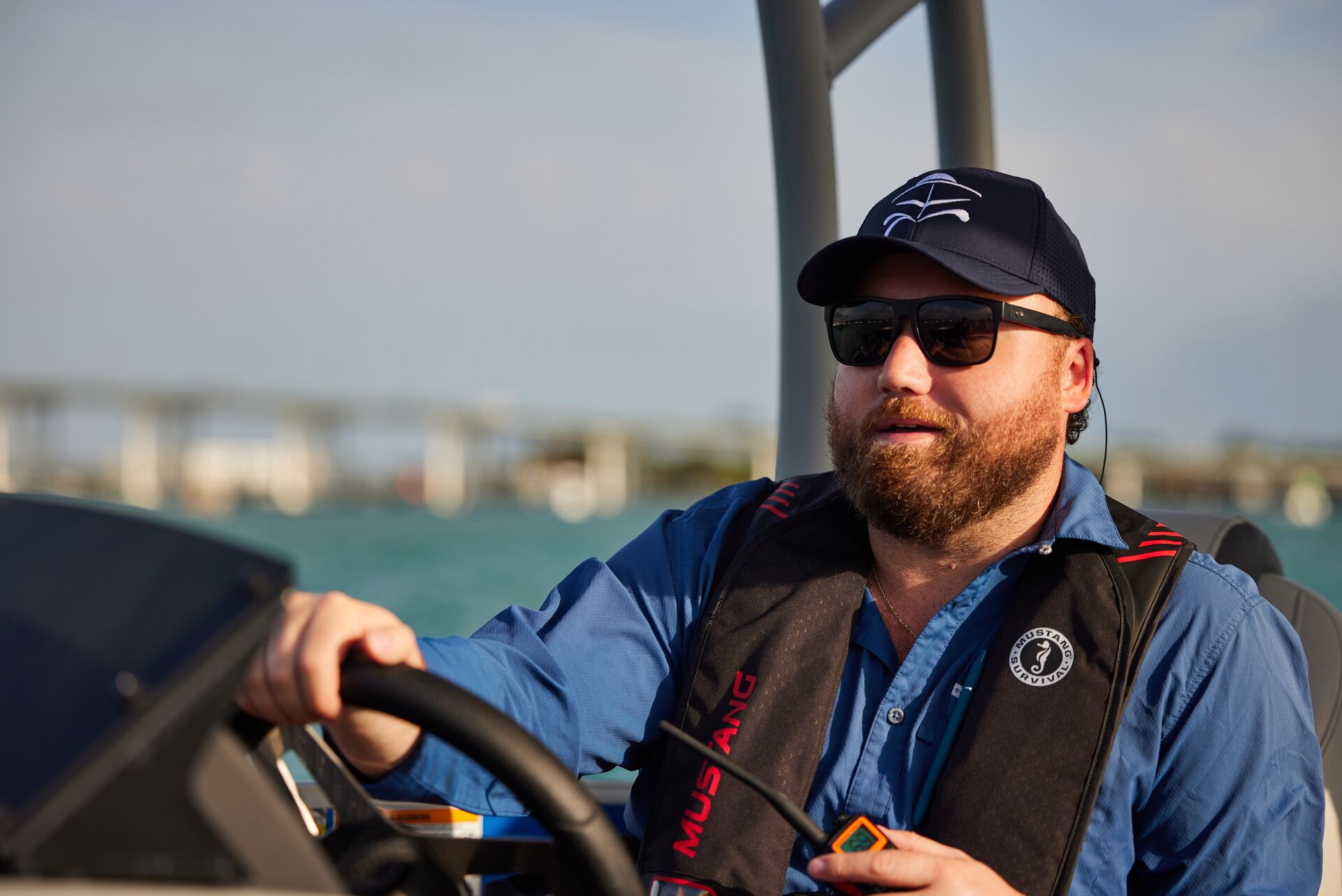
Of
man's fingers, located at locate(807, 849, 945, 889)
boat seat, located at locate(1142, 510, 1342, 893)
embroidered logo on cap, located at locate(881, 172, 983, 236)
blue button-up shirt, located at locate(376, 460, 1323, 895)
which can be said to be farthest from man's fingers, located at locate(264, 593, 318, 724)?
boat seat, located at locate(1142, 510, 1342, 893)

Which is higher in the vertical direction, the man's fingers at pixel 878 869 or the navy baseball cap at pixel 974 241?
the navy baseball cap at pixel 974 241

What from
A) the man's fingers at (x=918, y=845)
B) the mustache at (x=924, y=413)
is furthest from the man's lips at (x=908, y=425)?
the man's fingers at (x=918, y=845)

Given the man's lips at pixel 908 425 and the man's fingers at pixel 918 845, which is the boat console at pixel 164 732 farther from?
the man's lips at pixel 908 425

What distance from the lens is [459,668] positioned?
1454 mm

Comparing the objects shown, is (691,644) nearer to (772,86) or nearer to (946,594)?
(946,594)

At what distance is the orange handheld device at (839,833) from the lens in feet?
4.03

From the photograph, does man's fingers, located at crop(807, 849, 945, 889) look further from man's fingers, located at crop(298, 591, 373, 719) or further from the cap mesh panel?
the cap mesh panel

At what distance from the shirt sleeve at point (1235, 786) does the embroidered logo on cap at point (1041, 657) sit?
14 cm

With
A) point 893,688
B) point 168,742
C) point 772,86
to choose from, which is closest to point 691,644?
point 893,688

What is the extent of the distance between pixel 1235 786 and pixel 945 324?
27.5 inches

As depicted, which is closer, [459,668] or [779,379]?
[459,668]

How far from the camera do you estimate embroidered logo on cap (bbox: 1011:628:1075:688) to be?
1.58m

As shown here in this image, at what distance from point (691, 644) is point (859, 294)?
0.58 meters

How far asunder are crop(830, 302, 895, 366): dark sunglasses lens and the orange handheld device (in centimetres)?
73
